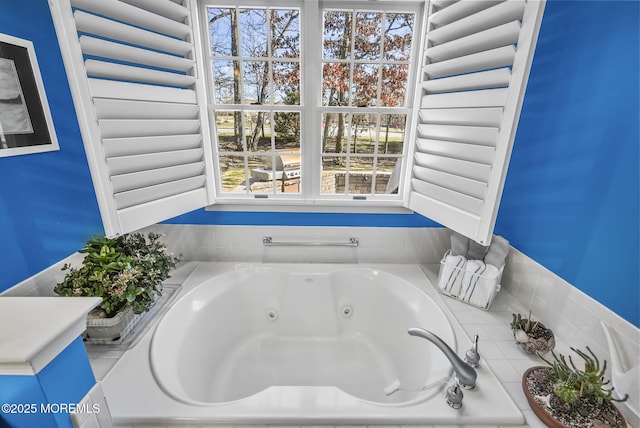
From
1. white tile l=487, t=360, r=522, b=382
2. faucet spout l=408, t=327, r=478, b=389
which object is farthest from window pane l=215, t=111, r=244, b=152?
white tile l=487, t=360, r=522, b=382

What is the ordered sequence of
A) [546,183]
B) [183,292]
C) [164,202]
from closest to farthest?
[546,183] → [164,202] → [183,292]

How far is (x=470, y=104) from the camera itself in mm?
1378

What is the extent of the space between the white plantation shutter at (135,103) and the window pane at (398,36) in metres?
1.14

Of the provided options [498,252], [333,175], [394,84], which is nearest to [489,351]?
[498,252]

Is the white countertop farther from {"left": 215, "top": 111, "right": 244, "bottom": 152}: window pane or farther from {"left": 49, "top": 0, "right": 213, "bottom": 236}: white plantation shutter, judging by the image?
{"left": 215, "top": 111, "right": 244, "bottom": 152}: window pane

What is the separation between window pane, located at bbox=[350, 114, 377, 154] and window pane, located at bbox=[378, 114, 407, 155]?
0.05 metres

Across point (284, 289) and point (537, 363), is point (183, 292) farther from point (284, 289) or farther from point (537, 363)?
point (537, 363)

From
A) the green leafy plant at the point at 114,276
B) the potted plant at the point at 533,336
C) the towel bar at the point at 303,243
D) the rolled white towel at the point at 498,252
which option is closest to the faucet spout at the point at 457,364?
the potted plant at the point at 533,336

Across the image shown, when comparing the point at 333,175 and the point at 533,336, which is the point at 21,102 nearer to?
the point at 333,175

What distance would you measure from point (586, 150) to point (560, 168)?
0.14 m

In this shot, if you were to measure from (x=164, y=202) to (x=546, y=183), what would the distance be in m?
1.96

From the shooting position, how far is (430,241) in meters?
2.02

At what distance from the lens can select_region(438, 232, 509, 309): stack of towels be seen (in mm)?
1574

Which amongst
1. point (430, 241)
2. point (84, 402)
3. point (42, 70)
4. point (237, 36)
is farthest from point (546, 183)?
point (42, 70)
